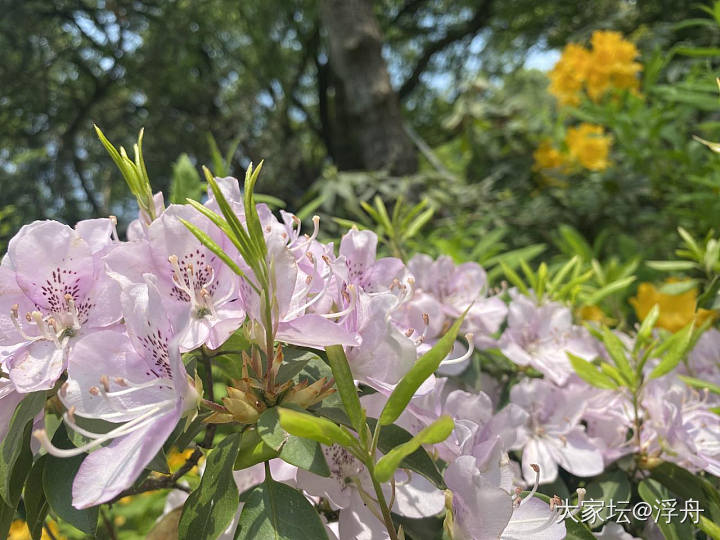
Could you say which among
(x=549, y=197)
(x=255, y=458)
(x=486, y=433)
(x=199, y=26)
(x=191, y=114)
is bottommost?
(x=549, y=197)

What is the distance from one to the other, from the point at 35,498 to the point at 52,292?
0.19m

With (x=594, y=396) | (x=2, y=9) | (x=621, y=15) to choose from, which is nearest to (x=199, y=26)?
(x=2, y=9)

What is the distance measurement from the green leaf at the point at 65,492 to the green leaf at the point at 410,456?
234 millimetres

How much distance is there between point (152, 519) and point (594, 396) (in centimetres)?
121

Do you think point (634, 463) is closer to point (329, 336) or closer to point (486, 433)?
point (486, 433)

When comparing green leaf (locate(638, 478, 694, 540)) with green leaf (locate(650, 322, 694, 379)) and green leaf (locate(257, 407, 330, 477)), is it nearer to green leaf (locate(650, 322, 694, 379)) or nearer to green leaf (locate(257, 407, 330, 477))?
Result: green leaf (locate(650, 322, 694, 379))

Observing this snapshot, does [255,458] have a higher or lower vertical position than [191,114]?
lower

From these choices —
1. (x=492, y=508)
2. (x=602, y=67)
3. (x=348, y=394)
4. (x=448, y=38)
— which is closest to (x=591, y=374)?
(x=492, y=508)

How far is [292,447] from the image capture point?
0.41 meters

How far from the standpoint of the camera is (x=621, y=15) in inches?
114

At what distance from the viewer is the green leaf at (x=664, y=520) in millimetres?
573

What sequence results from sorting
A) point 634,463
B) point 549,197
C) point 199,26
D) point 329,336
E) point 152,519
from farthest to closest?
1. point 199,26
2. point 549,197
3. point 152,519
4. point 634,463
5. point 329,336

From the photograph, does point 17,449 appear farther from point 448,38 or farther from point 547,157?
point 448,38

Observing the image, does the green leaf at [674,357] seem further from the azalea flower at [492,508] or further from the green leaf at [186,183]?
the green leaf at [186,183]
